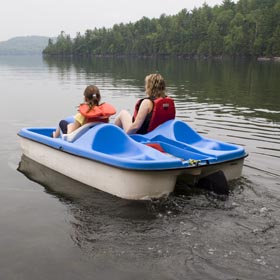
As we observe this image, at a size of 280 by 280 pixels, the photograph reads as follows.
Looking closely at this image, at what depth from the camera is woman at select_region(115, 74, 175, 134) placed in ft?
23.8

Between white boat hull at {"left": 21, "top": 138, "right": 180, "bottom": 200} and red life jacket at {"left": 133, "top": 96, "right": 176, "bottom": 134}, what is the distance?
4.35 ft

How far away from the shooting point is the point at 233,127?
38.2 feet

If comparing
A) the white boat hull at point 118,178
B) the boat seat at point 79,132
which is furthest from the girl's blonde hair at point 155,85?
the white boat hull at point 118,178

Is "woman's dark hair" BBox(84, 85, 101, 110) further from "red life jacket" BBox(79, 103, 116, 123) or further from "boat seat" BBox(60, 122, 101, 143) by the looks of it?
"boat seat" BBox(60, 122, 101, 143)

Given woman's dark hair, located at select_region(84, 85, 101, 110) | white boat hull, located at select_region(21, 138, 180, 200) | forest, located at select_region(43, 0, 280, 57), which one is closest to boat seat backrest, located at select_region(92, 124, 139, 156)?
white boat hull, located at select_region(21, 138, 180, 200)

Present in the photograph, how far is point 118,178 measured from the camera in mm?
5965

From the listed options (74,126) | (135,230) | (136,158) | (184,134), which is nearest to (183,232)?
(135,230)

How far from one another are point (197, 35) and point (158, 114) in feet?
345

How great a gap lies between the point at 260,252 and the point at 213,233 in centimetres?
61

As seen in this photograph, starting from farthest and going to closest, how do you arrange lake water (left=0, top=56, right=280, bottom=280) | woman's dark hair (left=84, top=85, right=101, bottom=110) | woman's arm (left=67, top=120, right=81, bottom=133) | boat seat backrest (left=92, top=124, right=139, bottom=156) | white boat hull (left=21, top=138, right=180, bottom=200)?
woman's arm (left=67, top=120, right=81, bottom=133), woman's dark hair (left=84, top=85, right=101, bottom=110), boat seat backrest (left=92, top=124, right=139, bottom=156), white boat hull (left=21, top=138, right=180, bottom=200), lake water (left=0, top=56, right=280, bottom=280)

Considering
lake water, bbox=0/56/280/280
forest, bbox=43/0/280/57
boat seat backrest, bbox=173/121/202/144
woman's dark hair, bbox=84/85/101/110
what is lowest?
lake water, bbox=0/56/280/280

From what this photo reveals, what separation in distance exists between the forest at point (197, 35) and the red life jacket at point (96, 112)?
77551mm

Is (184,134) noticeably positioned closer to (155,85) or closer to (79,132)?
(155,85)

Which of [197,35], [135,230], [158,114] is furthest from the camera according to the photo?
[197,35]
